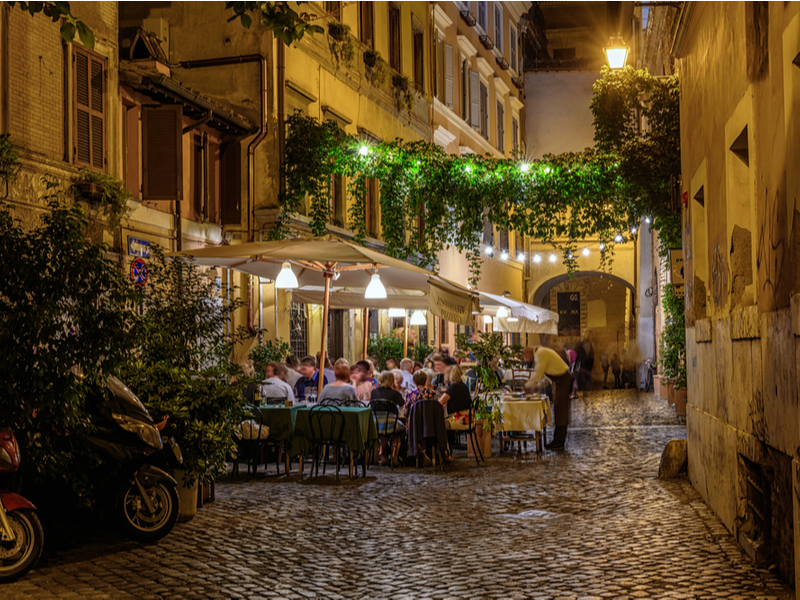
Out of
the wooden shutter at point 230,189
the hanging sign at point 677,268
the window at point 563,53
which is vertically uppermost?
the window at point 563,53

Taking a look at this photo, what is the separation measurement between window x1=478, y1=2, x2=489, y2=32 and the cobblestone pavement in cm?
2161

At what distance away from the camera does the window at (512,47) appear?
33.4 m

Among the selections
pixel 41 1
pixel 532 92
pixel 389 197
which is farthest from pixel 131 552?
pixel 532 92

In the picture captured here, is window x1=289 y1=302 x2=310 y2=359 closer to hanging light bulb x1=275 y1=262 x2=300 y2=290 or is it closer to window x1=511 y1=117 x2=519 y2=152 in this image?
hanging light bulb x1=275 y1=262 x2=300 y2=290

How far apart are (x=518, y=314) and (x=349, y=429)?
805 centimetres

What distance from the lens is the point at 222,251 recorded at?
Answer: 1120 centimetres

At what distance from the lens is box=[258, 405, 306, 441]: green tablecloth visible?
1060 cm

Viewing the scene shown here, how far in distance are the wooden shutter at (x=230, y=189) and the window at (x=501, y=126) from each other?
17.3 m

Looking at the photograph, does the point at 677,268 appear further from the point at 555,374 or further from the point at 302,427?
the point at 302,427

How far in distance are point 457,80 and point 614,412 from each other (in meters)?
11.3

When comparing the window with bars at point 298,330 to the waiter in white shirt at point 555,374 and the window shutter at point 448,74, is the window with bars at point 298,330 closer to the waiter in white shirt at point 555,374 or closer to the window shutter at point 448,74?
the waiter in white shirt at point 555,374

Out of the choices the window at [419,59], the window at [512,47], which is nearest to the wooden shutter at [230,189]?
the window at [419,59]

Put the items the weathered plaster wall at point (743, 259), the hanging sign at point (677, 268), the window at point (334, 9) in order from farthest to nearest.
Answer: the window at point (334, 9) < the hanging sign at point (677, 268) < the weathered plaster wall at point (743, 259)

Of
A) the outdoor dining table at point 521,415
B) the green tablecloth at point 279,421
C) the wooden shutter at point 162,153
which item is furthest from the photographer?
the wooden shutter at point 162,153
